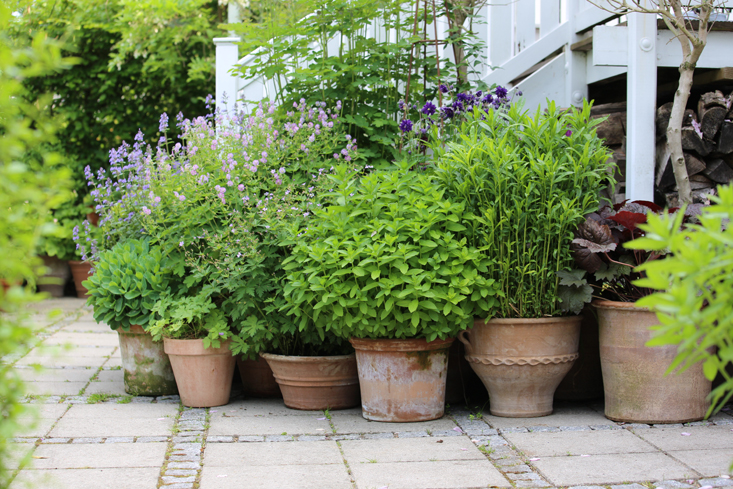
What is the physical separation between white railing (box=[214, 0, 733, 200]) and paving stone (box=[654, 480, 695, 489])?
189 cm

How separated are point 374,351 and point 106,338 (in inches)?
126

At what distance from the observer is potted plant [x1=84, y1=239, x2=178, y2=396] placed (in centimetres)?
348

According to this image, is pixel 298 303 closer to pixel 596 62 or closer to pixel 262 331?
pixel 262 331

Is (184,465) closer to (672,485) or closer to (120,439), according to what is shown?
(120,439)

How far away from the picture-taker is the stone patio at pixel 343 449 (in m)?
2.39

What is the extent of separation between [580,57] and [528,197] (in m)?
1.91

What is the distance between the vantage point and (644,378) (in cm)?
297

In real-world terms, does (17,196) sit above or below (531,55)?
below

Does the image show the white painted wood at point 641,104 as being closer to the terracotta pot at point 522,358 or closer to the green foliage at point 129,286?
the terracotta pot at point 522,358

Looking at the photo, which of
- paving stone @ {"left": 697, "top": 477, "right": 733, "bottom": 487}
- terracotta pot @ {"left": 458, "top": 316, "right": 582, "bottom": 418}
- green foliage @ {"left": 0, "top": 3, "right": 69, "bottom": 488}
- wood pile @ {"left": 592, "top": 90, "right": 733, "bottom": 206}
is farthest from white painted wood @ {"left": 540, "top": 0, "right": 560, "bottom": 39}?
green foliage @ {"left": 0, "top": 3, "right": 69, "bottom": 488}

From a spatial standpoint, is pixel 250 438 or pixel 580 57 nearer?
pixel 250 438

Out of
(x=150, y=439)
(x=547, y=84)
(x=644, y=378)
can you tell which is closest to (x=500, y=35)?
(x=547, y=84)

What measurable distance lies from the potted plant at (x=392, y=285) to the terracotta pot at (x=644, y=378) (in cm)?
59

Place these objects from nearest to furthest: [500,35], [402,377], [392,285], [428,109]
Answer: [392,285] < [402,377] < [428,109] < [500,35]
